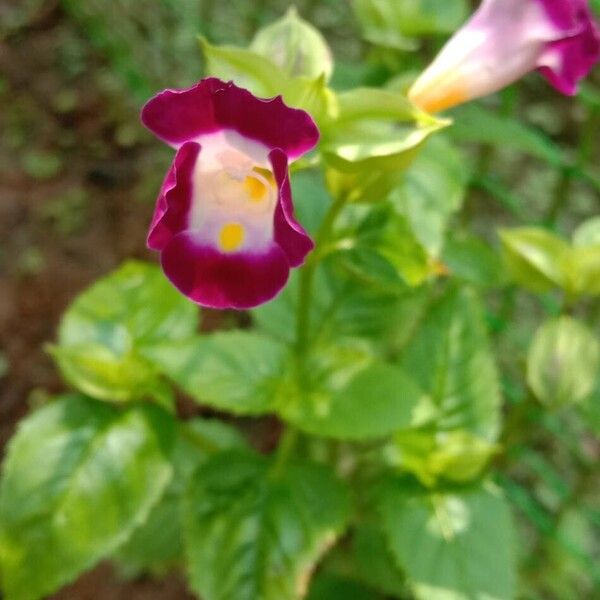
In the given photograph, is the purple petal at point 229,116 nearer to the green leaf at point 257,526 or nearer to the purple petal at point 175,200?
the purple petal at point 175,200

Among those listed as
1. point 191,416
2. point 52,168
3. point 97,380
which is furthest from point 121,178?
point 97,380

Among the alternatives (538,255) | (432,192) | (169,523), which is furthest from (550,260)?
(169,523)

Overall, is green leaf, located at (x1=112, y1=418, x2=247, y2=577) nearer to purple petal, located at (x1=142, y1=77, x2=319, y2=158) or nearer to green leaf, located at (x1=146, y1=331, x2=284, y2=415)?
green leaf, located at (x1=146, y1=331, x2=284, y2=415)

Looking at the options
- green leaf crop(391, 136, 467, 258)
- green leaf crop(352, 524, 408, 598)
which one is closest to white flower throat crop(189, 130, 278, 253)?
green leaf crop(391, 136, 467, 258)

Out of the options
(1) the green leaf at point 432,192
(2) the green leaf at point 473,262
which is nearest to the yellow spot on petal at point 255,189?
(1) the green leaf at point 432,192

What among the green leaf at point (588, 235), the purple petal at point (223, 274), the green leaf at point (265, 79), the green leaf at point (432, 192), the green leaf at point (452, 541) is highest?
the green leaf at point (265, 79)
